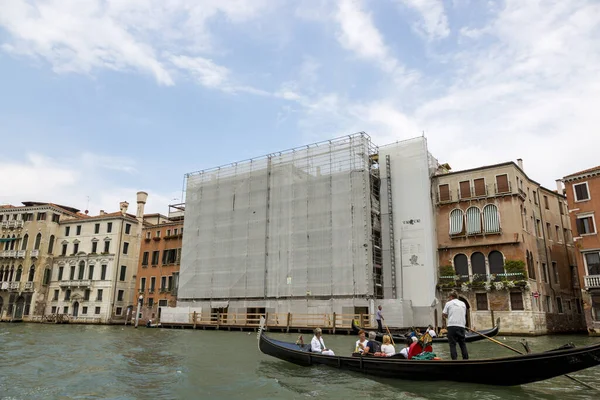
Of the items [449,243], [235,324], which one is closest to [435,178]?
[449,243]

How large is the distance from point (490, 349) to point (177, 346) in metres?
10.9

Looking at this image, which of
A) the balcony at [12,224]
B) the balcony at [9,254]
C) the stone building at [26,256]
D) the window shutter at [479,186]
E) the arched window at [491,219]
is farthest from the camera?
the balcony at [12,224]

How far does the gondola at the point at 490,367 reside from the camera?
24.7 ft

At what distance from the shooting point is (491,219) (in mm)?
24656

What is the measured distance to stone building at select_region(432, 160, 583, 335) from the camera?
23234 millimetres

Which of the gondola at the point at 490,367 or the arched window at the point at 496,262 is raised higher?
the arched window at the point at 496,262

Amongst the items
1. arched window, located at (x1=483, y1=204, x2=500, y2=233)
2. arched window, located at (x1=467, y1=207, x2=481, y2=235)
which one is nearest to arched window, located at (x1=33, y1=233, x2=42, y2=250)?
arched window, located at (x1=467, y1=207, x2=481, y2=235)

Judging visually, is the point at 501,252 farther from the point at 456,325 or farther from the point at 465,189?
the point at 456,325

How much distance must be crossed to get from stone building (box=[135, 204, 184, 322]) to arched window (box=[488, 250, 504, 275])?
2161cm

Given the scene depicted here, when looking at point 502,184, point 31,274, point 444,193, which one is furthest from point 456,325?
point 31,274

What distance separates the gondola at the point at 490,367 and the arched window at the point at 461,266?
53.7 feet

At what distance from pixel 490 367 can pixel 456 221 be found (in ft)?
60.0

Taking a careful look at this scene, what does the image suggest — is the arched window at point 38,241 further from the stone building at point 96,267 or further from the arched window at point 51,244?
the stone building at point 96,267

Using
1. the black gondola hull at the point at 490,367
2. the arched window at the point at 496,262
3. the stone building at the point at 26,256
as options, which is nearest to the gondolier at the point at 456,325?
the black gondola hull at the point at 490,367
